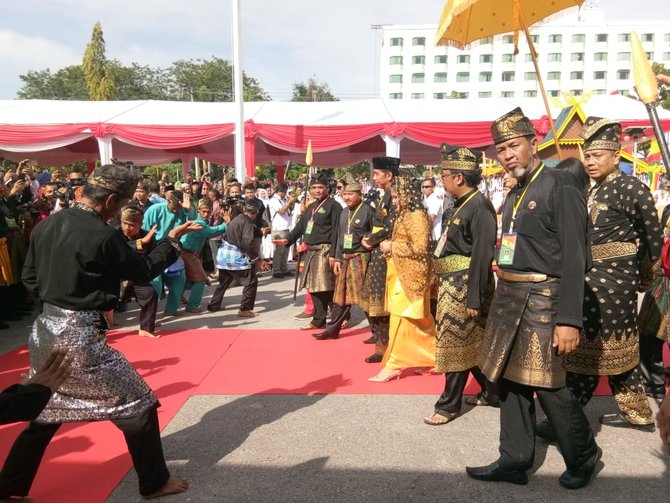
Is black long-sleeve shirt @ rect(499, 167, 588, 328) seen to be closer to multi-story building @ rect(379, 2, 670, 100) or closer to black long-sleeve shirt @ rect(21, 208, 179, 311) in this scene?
black long-sleeve shirt @ rect(21, 208, 179, 311)

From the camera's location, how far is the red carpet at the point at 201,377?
2991mm

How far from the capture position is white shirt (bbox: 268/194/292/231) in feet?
35.1

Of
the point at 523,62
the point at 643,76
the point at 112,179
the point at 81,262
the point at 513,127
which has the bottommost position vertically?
the point at 81,262

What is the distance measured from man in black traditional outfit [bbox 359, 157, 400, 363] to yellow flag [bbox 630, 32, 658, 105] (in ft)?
8.61

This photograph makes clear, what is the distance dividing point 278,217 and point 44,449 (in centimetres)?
835

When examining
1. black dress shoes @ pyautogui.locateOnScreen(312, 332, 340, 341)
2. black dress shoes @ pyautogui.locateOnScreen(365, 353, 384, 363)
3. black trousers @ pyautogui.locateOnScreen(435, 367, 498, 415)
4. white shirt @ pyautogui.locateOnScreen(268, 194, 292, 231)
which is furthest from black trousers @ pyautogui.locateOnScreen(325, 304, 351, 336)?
white shirt @ pyautogui.locateOnScreen(268, 194, 292, 231)

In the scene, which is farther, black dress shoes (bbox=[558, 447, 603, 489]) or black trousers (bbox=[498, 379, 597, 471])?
black dress shoes (bbox=[558, 447, 603, 489])

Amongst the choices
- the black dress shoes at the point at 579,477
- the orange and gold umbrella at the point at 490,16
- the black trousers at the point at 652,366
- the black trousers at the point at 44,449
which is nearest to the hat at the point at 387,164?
the orange and gold umbrella at the point at 490,16

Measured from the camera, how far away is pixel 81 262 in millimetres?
2436

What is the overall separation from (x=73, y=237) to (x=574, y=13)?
364cm

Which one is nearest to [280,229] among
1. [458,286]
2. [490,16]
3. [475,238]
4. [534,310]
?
[490,16]

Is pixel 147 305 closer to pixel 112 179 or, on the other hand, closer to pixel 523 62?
pixel 112 179

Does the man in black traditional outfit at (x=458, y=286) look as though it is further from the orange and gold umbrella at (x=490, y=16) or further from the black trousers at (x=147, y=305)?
the black trousers at (x=147, y=305)

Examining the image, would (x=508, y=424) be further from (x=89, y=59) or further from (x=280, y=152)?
(x=89, y=59)
